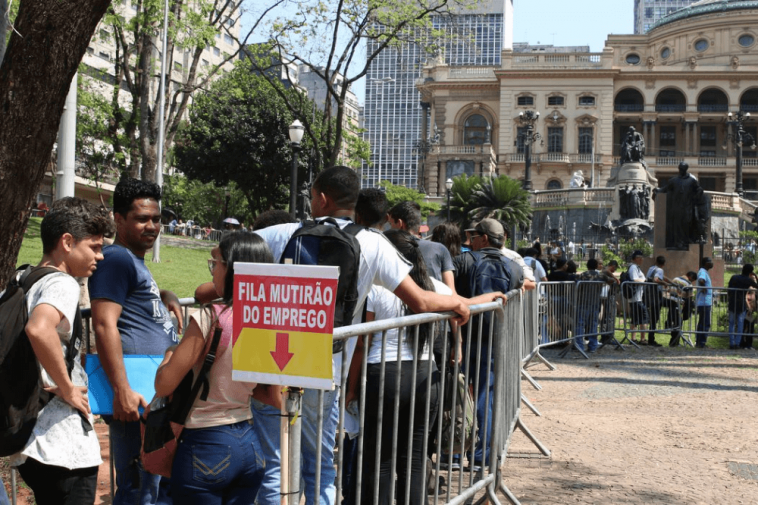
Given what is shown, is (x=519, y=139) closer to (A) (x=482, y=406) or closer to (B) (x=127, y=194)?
(A) (x=482, y=406)

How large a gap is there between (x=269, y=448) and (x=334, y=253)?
3.47ft

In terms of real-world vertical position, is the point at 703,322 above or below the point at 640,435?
above

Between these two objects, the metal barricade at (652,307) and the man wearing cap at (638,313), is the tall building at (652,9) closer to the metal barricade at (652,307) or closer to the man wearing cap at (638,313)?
the metal barricade at (652,307)

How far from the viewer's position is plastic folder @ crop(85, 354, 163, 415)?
3.79m

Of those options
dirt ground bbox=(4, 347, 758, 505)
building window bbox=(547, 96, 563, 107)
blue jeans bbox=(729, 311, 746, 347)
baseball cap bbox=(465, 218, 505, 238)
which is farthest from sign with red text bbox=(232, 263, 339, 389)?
building window bbox=(547, 96, 563, 107)

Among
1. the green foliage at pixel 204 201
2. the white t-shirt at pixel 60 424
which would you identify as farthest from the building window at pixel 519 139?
the white t-shirt at pixel 60 424

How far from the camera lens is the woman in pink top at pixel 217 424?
320 centimetres

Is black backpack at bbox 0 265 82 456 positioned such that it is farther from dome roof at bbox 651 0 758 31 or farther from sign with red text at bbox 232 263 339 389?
dome roof at bbox 651 0 758 31

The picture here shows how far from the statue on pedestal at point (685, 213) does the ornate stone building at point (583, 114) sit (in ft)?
167

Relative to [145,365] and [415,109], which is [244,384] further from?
[415,109]

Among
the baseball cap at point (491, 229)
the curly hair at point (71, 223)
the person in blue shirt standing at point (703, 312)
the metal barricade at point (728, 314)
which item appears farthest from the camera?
the person in blue shirt standing at point (703, 312)

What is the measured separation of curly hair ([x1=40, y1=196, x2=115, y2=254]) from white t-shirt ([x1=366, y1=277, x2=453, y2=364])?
136cm

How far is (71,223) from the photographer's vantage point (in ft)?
11.8

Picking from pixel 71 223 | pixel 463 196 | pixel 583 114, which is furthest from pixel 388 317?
pixel 583 114
